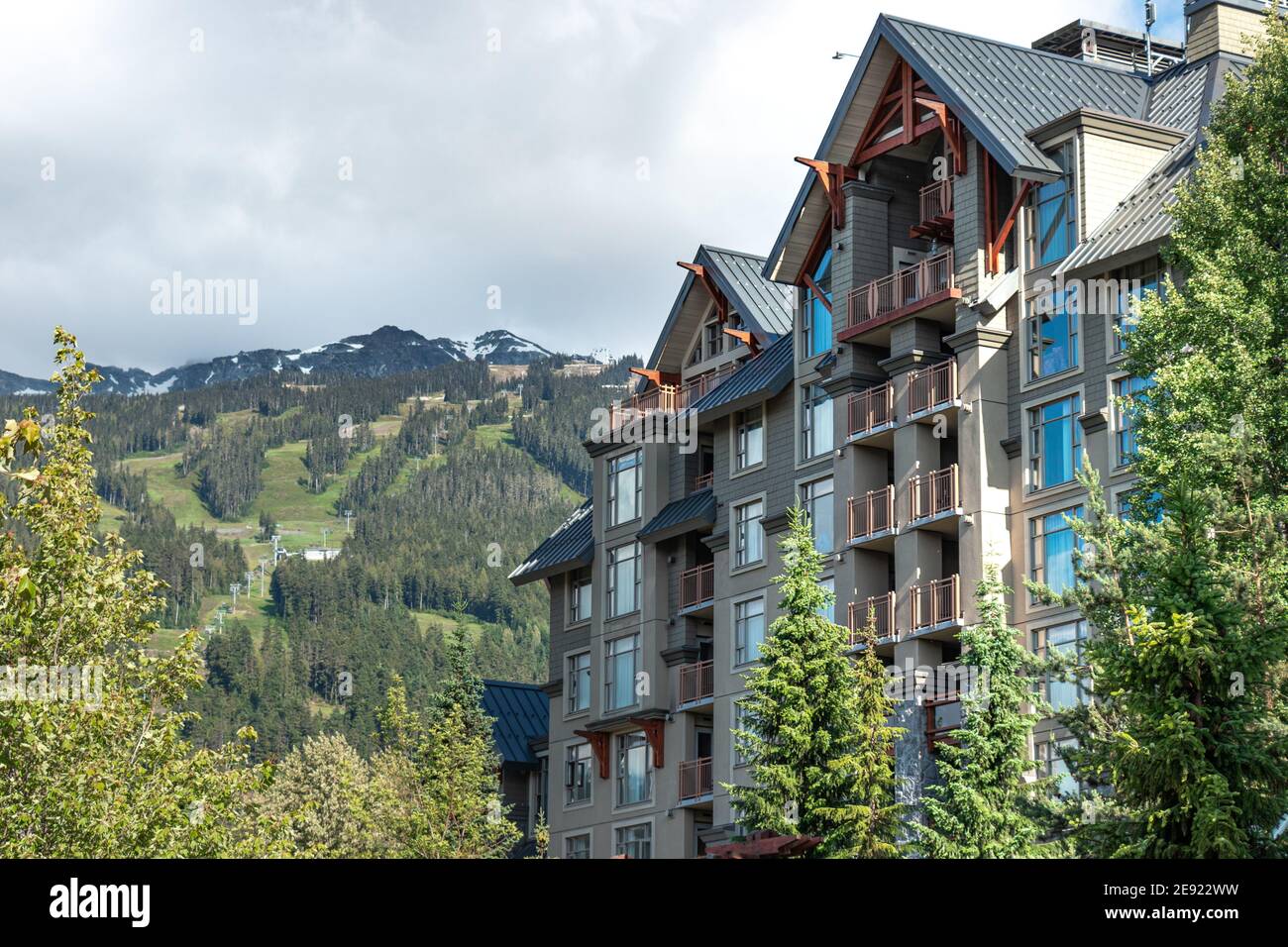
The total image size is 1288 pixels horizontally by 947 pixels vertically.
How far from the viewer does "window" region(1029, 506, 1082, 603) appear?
4384 cm

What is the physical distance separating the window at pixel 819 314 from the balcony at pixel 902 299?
194cm

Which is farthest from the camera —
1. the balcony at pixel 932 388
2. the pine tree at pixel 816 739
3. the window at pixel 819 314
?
the window at pixel 819 314

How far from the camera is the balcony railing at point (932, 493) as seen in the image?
1849 inches

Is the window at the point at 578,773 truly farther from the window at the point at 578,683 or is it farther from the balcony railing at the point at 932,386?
the balcony railing at the point at 932,386

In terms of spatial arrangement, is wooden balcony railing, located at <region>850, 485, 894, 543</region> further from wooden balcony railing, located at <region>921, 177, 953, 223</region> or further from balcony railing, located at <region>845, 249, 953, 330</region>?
wooden balcony railing, located at <region>921, 177, 953, 223</region>

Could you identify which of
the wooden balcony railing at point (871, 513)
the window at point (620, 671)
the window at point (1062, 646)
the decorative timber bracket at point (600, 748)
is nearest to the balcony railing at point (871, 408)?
the wooden balcony railing at point (871, 513)

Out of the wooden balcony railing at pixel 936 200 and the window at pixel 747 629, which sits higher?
the wooden balcony railing at pixel 936 200

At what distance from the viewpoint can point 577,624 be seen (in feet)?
214

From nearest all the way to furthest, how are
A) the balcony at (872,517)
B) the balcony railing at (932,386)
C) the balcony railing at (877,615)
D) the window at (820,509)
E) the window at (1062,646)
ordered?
the window at (1062,646)
the balcony railing at (932,386)
the balcony railing at (877,615)
the balcony at (872,517)
the window at (820,509)

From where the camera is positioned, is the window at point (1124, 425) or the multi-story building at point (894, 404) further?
the multi-story building at point (894, 404)

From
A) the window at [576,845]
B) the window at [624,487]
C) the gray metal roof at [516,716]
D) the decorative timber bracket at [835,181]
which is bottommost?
the window at [576,845]

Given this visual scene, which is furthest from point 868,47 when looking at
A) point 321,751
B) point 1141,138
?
point 321,751

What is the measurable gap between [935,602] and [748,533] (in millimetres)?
10629

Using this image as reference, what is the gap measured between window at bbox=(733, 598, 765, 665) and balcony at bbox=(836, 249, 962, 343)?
30.1ft
